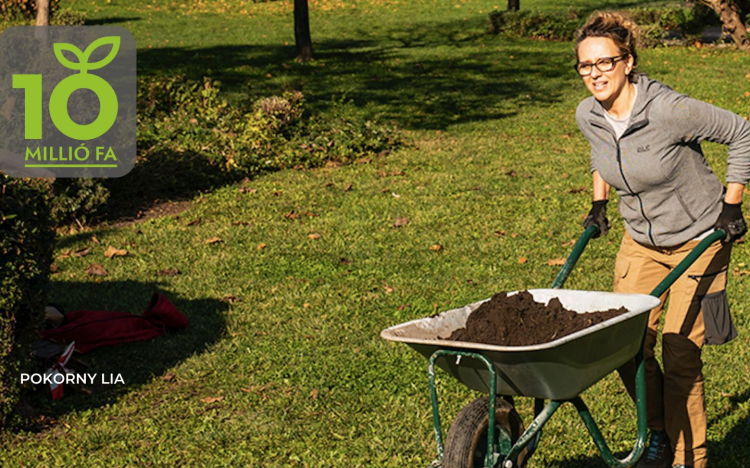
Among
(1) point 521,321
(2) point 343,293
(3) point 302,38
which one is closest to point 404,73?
(3) point 302,38

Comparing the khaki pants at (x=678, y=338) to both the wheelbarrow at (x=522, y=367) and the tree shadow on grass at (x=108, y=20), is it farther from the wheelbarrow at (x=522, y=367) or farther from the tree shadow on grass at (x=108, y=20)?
the tree shadow on grass at (x=108, y=20)

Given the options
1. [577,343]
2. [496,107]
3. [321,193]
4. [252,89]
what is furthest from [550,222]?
Answer: [252,89]

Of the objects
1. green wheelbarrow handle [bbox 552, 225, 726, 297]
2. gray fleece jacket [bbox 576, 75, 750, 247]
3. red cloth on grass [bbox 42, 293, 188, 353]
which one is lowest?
red cloth on grass [bbox 42, 293, 188, 353]

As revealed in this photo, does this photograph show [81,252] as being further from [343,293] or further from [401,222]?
[401,222]

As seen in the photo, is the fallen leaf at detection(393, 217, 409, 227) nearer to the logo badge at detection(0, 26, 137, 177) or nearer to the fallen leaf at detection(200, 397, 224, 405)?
the logo badge at detection(0, 26, 137, 177)

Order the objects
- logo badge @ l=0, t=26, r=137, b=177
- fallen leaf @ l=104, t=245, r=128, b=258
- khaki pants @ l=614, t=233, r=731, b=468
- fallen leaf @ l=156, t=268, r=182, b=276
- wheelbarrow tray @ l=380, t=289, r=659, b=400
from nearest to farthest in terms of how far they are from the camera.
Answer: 1. wheelbarrow tray @ l=380, t=289, r=659, b=400
2. khaki pants @ l=614, t=233, r=731, b=468
3. fallen leaf @ l=156, t=268, r=182, b=276
4. fallen leaf @ l=104, t=245, r=128, b=258
5. logo badge @ l=0, t=26, r=137, b=177

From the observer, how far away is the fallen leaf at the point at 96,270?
26.0 feet

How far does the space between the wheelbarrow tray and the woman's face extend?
896mm

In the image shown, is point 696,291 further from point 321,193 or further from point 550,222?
point 321,193

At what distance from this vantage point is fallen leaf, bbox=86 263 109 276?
26.0ft

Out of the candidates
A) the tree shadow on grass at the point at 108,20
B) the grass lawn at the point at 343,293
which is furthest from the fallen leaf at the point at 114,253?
the tree shadow on grass at the point at 108,20

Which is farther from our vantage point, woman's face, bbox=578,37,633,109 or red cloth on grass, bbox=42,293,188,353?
red cloth on grass, bbox=42,293,188,353

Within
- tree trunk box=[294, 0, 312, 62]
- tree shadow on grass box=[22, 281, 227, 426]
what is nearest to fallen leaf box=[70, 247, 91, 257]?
tree shadow on grass box=[22, 281, 227, 426]

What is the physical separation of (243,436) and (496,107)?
40.9 ft
